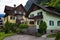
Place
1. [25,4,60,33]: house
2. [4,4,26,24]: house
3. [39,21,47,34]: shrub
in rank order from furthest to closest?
[4,4,26,24]: house → [25,4,60,33]: house → [39,21,47,34]: shrub

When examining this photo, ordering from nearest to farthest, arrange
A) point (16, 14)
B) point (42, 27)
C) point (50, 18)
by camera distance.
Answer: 1. point (42, 27)
2. point (50, 18)
3. point (16, 14)

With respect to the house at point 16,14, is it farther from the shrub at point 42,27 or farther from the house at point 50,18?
the shrub at point 42,27

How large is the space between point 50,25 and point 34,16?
16.3ft

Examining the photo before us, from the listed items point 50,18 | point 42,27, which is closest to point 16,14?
point 50,18

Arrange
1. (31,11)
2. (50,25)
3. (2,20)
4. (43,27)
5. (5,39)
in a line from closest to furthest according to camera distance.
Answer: (5,39) → (43,27) → (50,25) → (31,11) → (2,20)

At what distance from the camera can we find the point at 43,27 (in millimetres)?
44375

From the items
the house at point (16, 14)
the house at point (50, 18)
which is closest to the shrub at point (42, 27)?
the house at point (50, 18)

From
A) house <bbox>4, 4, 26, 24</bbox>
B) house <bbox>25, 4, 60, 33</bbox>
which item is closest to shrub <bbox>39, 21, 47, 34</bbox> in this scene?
house <bbox>25, 4, 60, 33</bbox>

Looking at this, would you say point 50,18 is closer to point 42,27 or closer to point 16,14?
point 42,27

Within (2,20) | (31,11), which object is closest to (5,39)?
(31,11)

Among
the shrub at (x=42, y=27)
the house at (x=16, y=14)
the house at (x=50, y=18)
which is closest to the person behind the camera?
the shrub at (x=42, y=27)

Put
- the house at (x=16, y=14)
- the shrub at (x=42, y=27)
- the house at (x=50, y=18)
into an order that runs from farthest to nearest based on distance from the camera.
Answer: the house at (x=16, y=14), the house at (x=50, y=18), the shrub at (x=42, y=27)

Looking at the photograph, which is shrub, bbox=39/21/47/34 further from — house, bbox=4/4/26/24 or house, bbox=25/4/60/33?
house, bbox=4/4/26/24

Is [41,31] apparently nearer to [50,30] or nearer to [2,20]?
[50,30]
